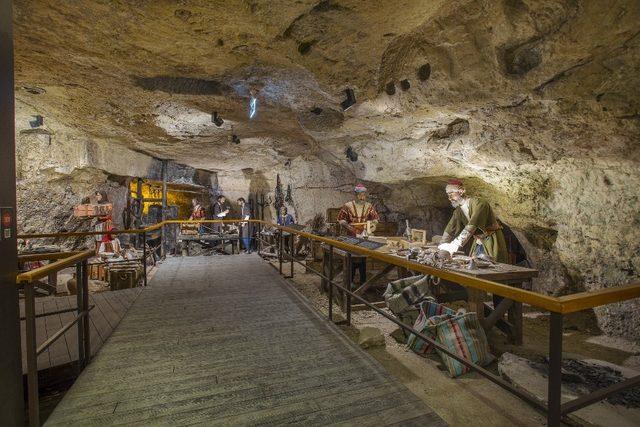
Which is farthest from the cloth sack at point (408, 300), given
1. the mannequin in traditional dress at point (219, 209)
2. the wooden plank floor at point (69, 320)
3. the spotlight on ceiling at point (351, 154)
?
the mannequin in traditional dress at point (219, 209)

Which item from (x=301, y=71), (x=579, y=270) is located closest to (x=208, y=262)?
(x=301, y=71)

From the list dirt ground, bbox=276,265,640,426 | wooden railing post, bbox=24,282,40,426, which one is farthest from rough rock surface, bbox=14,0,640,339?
wooden railing post, bbox=24,282,40,426

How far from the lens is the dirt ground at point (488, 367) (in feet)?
8.70

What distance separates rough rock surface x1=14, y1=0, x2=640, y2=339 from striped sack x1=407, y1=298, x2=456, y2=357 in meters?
3.24

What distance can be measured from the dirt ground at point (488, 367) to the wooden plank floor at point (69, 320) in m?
2.97

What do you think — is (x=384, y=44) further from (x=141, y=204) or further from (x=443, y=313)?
(x=141, y=204)

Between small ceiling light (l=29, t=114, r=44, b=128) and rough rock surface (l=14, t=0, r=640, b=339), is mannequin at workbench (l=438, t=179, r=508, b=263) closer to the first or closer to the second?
rough rock surface (l=14, t=0, r=640, b=339)

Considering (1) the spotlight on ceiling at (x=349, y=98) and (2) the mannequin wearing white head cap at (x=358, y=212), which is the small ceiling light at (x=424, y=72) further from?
(2) the mannequin wearing white head cap at (x=358, y=212)

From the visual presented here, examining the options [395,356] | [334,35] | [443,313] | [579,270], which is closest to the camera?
[395,356]

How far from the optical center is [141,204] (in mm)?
12734

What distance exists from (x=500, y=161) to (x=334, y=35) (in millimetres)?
4022

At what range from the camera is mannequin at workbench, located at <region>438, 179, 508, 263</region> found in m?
5.27

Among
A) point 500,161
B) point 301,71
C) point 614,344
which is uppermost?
point 301,71

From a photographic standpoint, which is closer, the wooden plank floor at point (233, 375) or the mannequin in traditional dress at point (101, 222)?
the wooden plank floor at point (233, 375)
